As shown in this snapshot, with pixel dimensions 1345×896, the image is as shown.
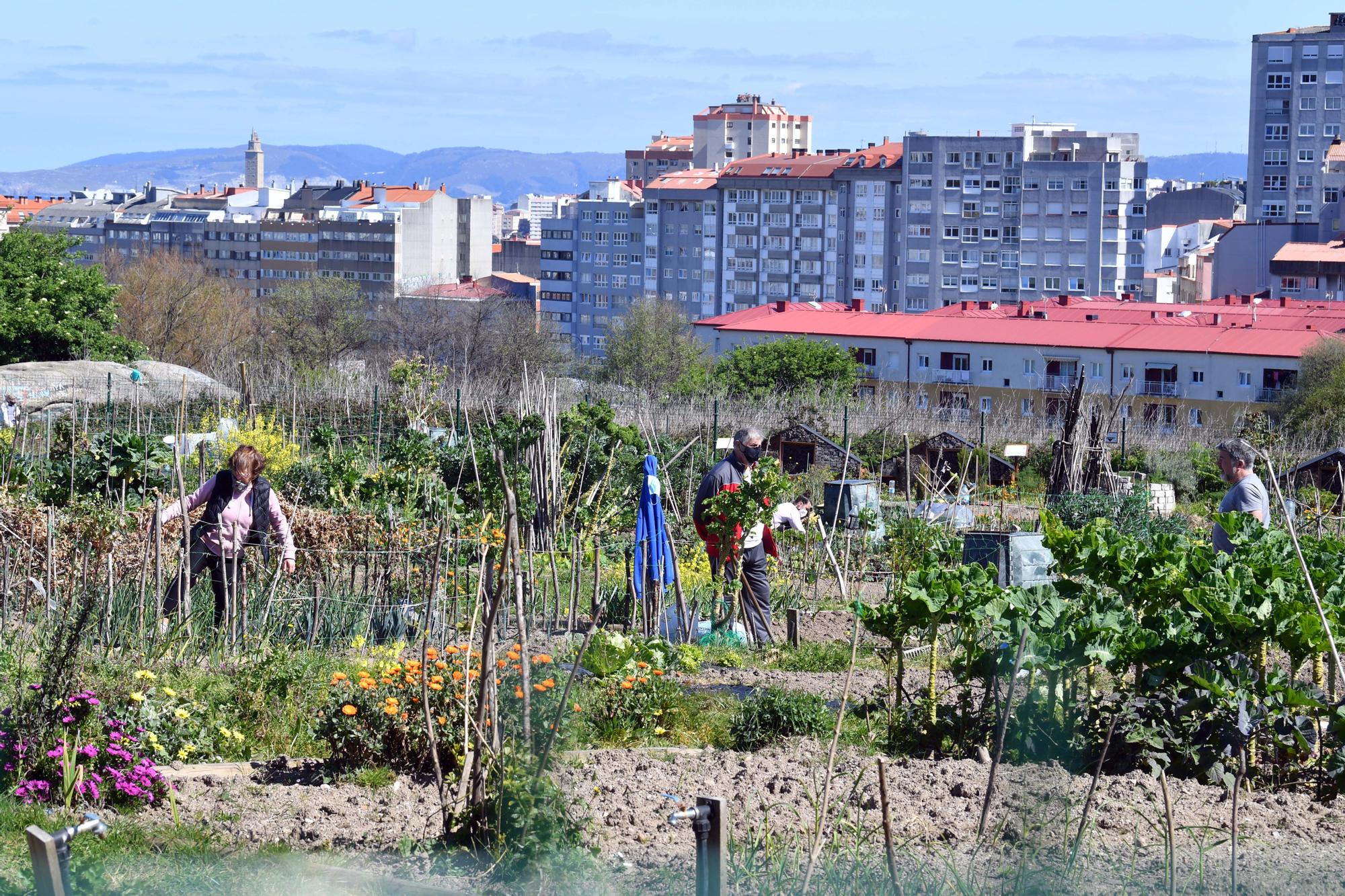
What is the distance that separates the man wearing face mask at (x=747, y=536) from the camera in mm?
7008

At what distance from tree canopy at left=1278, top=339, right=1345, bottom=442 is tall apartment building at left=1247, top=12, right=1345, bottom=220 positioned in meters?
48.3

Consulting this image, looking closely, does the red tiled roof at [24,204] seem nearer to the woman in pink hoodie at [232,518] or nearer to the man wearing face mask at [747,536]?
the woman in pink hoodie at [232,518]

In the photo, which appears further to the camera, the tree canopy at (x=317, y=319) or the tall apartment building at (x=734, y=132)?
the tall apartment building at (x=734, y=132)

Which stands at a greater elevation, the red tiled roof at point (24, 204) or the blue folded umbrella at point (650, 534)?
the red tiled roof at point (24, 204)

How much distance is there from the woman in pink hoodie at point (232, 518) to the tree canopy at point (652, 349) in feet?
152

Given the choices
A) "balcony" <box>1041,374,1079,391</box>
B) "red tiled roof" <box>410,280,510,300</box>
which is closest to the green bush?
"balcony" <box>1041,374,1079,391</box>

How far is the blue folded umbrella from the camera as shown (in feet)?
23.5

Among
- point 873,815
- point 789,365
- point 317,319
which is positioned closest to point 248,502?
point 873,815

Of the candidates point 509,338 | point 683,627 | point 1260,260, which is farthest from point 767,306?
point 683,627

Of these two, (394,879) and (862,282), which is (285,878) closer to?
(394,879)

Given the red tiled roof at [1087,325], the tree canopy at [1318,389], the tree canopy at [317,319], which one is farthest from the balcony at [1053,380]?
the tree canopy at [317,319]

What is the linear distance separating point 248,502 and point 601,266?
93.8 meters

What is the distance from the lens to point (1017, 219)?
81.4 meters

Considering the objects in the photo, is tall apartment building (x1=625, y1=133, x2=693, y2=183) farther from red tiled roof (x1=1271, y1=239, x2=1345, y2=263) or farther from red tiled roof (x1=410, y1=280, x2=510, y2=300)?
red tiled roof (x1=1271, y1=239, x2=1345, y2=263)
